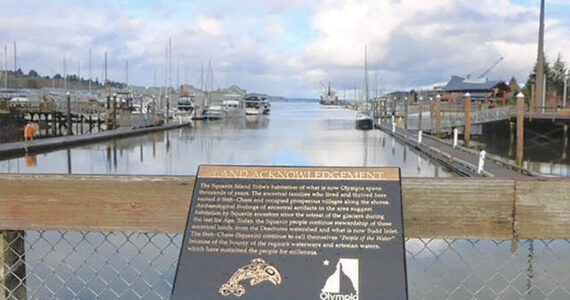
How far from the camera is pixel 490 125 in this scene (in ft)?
206

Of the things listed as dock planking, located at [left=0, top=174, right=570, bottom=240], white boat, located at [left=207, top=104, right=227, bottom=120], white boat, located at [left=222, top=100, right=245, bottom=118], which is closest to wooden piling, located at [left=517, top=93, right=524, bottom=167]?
dock planking, located at [left=0, top=174, right=570, bottom=240]

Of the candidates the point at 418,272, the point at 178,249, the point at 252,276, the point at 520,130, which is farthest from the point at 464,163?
the point at 252,276

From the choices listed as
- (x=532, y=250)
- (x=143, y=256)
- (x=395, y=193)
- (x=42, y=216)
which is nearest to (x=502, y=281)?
(x=532, y=250)

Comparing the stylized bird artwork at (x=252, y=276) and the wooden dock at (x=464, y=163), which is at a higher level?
the stylized bird artwork at (x=252, y=276)

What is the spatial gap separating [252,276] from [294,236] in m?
0.32

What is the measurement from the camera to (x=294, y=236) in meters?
3.01

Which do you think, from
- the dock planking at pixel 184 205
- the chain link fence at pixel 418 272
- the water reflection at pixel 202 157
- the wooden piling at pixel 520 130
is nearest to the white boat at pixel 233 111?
the water reflection at pixel 202 157

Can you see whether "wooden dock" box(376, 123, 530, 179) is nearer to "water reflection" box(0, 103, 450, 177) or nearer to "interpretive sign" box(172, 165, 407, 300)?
"water reflection" box(0, 103, 450, 177)

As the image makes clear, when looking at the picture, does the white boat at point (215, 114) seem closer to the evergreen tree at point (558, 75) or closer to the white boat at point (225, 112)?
the white boat at point (225, 112)

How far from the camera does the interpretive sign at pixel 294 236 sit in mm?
2881

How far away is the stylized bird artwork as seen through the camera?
9.58 ft

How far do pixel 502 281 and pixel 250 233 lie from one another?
7.88 m

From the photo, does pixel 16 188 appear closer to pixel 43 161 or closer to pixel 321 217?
pixel 321 217

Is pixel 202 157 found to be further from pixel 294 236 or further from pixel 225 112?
pixel 225 112
